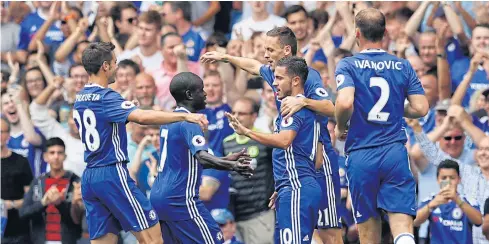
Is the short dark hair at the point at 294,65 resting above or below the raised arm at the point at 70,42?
below

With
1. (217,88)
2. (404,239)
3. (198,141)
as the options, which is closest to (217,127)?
(217,88)

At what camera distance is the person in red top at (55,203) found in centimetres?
1686

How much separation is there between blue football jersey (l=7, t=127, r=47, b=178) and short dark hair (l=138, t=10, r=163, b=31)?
221 cm

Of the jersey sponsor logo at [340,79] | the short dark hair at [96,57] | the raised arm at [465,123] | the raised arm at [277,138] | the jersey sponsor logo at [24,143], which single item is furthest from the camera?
the jersey sponsor logo at [24,143]

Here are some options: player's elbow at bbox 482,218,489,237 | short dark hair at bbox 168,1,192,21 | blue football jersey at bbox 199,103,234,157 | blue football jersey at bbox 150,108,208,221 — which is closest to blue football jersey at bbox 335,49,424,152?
blue football jersey at bbox 150,108,208,221

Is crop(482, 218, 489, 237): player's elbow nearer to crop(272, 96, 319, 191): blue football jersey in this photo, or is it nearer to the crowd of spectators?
the crowd of spectators

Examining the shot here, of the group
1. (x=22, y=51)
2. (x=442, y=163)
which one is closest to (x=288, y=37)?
(x=442, y=163)

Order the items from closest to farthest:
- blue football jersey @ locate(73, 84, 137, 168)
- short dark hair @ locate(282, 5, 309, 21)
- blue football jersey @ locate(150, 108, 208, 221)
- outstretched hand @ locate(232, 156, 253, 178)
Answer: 1. outstretched hand @ locate(232, 156, 253, 178)
2. blue football jersey @ locate(150, 108, 208, 221)
3. blue football jersey @ locate(73, 84, 137, 168)
4. short dark hair @ locate(282, 5, 309, 21)

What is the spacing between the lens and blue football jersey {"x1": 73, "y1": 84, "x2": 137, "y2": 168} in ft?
42.2

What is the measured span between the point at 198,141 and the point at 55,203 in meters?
4.78

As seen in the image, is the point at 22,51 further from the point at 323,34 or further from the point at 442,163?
the point at 442,163

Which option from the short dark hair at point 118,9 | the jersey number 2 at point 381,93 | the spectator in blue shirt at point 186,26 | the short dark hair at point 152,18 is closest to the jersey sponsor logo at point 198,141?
the jersey number 2 at point 381,93

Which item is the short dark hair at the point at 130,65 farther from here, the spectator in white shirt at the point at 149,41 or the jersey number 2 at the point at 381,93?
the jersey number 2 at the point at 381,93

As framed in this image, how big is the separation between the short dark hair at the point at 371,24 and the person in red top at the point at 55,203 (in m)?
5.58
